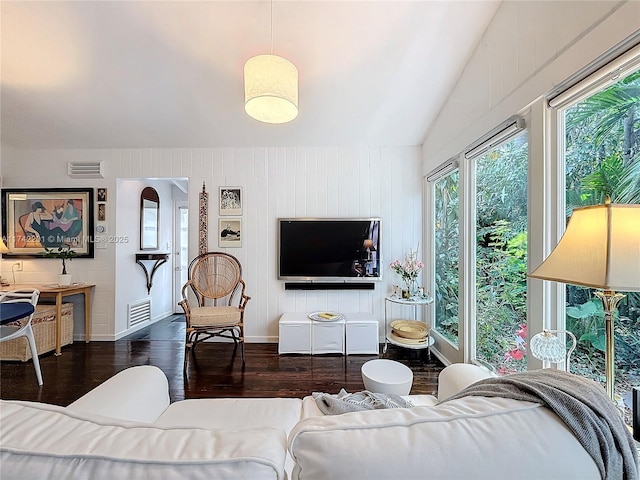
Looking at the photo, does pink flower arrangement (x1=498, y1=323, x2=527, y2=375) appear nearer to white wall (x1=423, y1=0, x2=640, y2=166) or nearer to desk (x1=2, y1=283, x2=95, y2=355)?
white wall (x1=423, y1=0, x2=640, y2=166)

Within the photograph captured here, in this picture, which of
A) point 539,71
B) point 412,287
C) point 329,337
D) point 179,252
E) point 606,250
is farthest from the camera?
point 179,252

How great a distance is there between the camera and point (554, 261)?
36.8 inches

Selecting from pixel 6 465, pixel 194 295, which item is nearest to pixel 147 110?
pixel 194 295

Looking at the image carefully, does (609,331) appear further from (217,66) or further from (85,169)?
(85,169)

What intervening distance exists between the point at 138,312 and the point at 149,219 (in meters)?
1.43

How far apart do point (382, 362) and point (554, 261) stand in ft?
4.39

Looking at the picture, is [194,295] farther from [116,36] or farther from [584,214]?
[584,214]

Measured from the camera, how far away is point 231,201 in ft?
11.9

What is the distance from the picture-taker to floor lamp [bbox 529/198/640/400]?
2.56 ft

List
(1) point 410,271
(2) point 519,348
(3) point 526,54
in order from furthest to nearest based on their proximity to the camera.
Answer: (1) point 410,271 < (2) point 519,348 < (3) point 526,54

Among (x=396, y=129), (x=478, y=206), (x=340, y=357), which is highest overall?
(x=396, y=129)

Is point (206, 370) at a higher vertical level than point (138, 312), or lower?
lower

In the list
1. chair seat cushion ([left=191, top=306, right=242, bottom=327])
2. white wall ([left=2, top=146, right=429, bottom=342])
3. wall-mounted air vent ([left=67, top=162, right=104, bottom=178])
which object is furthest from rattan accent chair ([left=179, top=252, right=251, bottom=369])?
wall-mounted air vent ([left=67, top=162, right=104, bottom=178])

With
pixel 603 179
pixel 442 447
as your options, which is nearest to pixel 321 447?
pixel 442 447
